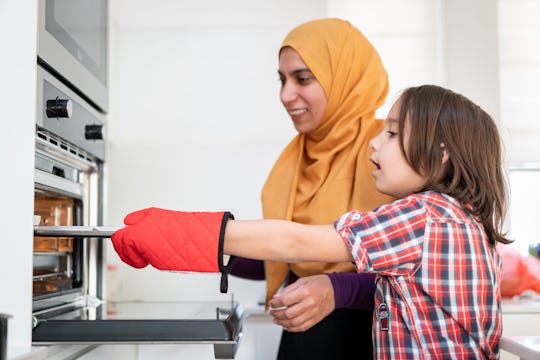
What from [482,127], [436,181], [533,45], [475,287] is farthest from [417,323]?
[533,45]

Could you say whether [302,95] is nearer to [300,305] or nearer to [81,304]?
[300,305]

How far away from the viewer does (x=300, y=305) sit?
3.67ft

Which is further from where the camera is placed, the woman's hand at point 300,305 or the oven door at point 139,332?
the woman's hand at point 300,305

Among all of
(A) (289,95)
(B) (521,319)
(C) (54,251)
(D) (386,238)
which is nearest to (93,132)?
(C) (54,251)

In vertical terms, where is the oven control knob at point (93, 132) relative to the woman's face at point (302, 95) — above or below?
below

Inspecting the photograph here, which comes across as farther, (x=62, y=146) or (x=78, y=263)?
(x=78, y=263)

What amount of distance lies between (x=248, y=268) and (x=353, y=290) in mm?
459

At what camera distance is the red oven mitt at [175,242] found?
0.89 m

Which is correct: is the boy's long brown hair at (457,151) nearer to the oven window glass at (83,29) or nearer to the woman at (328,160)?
the woman at (328,160)

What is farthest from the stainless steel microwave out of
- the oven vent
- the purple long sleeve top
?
the purple long sleeve top

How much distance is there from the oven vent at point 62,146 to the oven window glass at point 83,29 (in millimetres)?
165

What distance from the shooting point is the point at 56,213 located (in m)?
1.31

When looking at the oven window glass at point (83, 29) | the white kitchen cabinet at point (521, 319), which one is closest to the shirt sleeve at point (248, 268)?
the oven window glass at point (83, 29)

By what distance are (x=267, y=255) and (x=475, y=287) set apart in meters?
0.31
